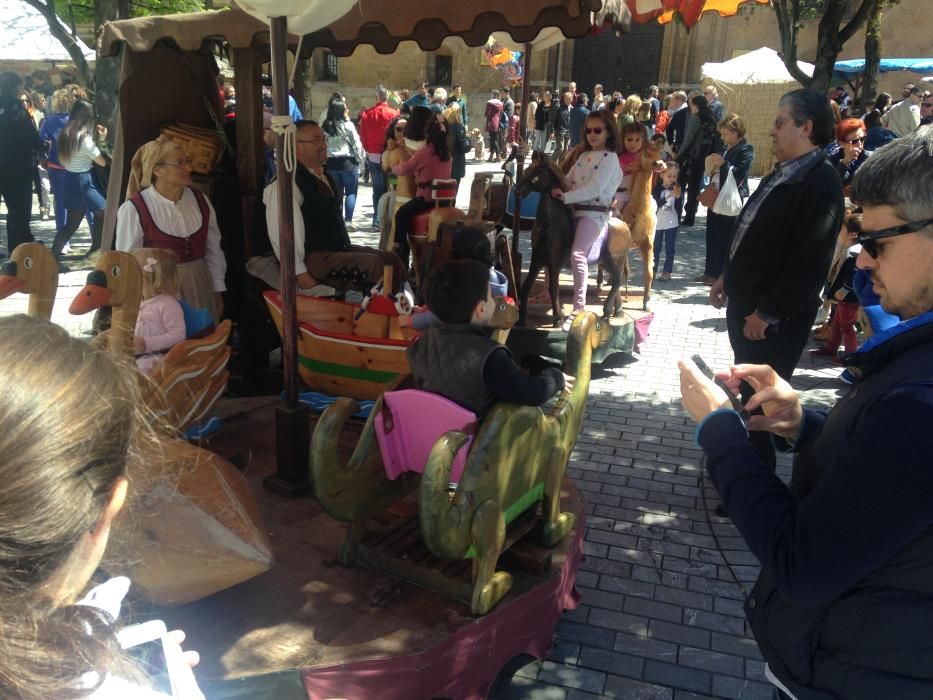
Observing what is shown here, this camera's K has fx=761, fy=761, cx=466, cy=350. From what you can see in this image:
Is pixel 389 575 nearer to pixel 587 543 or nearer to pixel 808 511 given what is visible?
pixel 587 543

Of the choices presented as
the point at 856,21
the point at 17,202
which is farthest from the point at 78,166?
the point at 856,21

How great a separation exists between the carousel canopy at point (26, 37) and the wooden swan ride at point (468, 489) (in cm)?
1222

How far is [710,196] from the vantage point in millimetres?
7867

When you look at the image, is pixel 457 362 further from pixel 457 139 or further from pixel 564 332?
pixel 457 139

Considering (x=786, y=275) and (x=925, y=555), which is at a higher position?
(x=786, y=275)

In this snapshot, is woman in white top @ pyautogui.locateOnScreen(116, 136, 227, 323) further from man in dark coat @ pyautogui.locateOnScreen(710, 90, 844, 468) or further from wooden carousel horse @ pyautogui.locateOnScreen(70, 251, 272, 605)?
man in dark coat @ pyautogui.locateOnScreen(710, 90, 844, 468)

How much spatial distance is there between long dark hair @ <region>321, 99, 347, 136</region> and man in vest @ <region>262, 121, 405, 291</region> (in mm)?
6856

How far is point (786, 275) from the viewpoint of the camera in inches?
144

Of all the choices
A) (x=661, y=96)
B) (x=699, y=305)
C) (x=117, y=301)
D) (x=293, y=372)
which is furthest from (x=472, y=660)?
(x=661, y=96)

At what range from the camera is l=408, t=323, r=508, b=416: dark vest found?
279 cm

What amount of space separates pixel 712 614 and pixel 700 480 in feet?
4.53

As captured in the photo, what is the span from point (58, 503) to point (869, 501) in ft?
4.09

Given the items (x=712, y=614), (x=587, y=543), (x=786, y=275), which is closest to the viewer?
(x=712, y=614)

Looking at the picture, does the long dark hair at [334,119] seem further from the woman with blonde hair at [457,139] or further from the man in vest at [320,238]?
the man in vest at [320,238]
